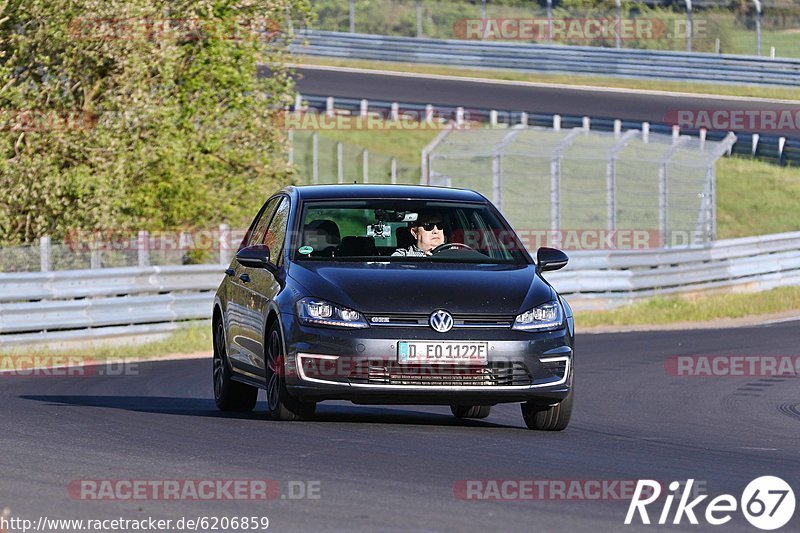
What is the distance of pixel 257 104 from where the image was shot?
27984 mm

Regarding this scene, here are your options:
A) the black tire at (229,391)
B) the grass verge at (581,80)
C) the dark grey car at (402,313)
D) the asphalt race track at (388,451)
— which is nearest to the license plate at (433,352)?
the dark grey car at (402,313)

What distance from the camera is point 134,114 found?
24078 millimetres

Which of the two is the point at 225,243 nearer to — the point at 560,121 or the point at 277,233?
the point at 277,233

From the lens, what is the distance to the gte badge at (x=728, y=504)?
277 inches

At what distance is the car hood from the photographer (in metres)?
9.95

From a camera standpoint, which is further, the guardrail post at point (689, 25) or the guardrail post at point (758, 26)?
the guardrail post at point (758, 26)

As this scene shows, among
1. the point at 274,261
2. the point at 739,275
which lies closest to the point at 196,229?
the point at 739,275

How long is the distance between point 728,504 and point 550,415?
327cm

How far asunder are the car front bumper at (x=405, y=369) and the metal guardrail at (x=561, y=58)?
37.1 m

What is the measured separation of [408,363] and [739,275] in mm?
20095

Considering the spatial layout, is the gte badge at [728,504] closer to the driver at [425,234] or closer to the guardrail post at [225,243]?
the driver at [425,234]

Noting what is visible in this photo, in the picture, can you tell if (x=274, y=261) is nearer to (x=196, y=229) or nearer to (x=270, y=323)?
(x=270, y=323)

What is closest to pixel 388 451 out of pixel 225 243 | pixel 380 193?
pixel 380 193

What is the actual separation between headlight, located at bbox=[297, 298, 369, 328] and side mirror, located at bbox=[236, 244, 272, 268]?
825mm
